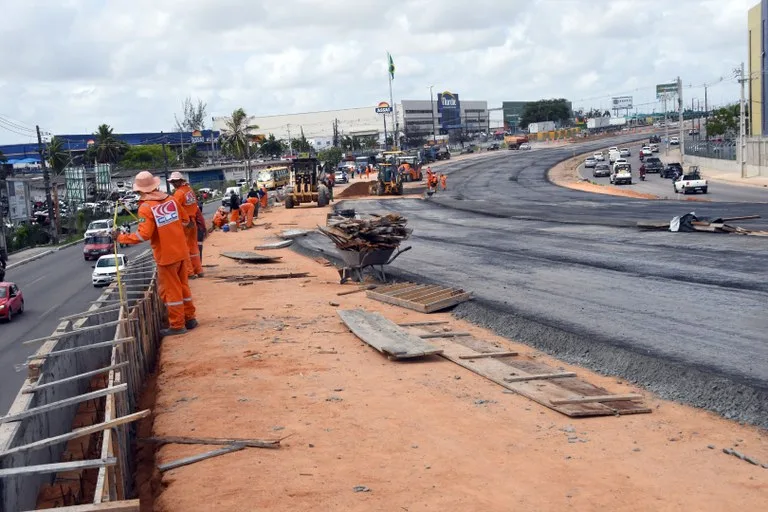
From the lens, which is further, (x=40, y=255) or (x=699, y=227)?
(x=40, y=255)

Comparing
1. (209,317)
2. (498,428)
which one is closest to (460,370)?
(498,428)

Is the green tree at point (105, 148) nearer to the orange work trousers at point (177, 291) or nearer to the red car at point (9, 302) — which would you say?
the red car at point (9, 302)

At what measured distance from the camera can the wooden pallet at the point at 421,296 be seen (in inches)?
663

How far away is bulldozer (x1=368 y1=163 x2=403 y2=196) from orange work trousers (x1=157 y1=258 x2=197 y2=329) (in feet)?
165

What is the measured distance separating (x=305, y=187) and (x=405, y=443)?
4838 cm

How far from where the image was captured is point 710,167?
86375mm

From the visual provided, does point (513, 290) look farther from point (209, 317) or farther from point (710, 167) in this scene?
point (710, 167)

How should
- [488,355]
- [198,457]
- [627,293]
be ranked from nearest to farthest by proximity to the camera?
[198,457] → [488,355] → [627,293]

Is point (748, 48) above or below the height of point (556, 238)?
above

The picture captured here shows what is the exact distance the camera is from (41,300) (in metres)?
31.1

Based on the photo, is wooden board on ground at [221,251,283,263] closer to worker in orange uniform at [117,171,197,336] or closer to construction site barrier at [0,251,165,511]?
construction site barrier at [0,251,165,511]

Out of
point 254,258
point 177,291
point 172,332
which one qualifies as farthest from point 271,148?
point 177,291

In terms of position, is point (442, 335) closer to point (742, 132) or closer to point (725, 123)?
point (742, 132)

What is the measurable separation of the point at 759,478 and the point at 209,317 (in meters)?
11.1
